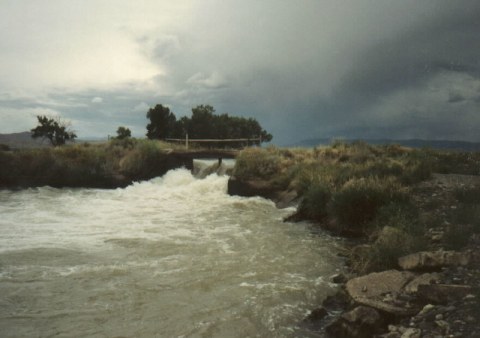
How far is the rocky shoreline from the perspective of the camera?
5152 mm

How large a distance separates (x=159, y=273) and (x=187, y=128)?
4085 cm

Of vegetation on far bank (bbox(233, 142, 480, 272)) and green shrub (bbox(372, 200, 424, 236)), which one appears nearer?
vegetation on far bank (bbox(233, 142, 480, 272))

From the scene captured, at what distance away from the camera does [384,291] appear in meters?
6.27

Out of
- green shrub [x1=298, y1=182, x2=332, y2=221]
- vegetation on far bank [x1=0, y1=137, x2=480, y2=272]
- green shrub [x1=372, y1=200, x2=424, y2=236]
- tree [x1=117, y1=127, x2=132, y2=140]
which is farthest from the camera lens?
tree [x1=117, y1=127, x2=132, y2=140]

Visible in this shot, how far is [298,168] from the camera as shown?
19.6 meters

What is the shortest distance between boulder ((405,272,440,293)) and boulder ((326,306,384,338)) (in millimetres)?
871

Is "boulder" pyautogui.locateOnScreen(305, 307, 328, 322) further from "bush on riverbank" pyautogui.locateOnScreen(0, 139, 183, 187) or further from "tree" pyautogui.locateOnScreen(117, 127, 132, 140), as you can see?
"tree" pyautogui.locateOnScreen(117, 127, 132, 140)

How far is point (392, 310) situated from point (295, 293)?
2206mm

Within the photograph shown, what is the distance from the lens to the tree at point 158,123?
4453 centimetres

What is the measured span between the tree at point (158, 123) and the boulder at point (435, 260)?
130 ft

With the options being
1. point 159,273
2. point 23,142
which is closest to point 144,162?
point 159,273

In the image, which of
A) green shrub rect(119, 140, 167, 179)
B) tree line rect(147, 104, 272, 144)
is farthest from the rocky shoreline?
tree line rect(147, 104, 272, 144)

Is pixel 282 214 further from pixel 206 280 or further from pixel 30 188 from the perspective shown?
pixel 30 188

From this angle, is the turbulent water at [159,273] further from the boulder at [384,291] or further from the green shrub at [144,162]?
the green shrub at [144,162]
